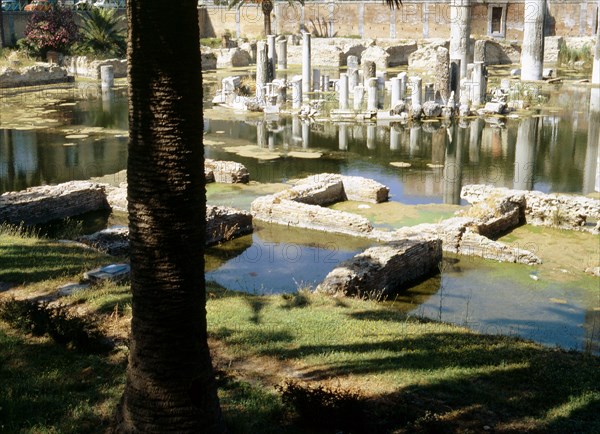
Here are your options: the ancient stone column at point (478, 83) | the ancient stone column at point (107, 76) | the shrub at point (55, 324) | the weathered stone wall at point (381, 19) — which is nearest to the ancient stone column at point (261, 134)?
the ancient stone column at point (478, 83)

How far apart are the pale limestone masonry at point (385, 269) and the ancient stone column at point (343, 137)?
10215 millimetres

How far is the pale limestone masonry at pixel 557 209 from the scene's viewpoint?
14.8 m

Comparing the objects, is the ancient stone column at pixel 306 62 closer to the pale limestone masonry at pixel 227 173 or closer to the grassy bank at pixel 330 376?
the pale limestone masonry at pixel 227 173

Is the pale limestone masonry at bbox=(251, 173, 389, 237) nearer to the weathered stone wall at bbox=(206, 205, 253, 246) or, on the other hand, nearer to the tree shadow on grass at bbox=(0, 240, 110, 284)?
the weathered stone wall at bbox=(206, 205, 253, 246)

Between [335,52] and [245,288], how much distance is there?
37.0 m

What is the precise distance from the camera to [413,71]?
4272cm

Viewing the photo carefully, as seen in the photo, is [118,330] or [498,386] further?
[118,330]

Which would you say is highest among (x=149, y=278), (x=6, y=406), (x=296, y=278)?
(x=149, y=278)

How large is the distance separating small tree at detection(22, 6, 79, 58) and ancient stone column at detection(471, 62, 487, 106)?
21.3 m

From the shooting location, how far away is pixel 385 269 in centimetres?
1140

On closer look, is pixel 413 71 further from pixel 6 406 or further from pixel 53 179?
pixel 6 406

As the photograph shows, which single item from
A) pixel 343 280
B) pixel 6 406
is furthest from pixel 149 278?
pixel 343 280

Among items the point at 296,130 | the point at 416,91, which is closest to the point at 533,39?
the point at 416,91

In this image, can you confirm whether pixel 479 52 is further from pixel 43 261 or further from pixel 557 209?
pixel 43 261
